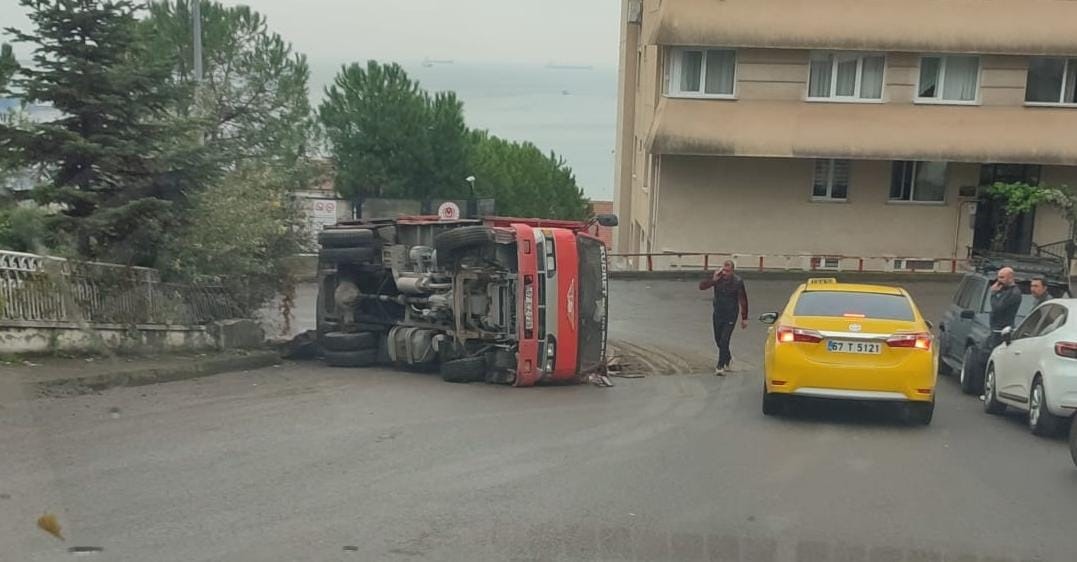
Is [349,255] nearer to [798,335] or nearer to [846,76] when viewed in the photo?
[798,335]

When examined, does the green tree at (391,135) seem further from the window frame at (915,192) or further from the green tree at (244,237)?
the green tree at (244,237)

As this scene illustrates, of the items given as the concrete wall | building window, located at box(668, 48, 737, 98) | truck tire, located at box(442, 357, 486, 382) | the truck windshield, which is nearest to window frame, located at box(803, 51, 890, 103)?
the concrete wall

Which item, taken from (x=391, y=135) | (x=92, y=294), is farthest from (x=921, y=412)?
(x=391, y=135)

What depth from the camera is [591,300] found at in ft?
47.1

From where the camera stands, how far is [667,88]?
31.4m

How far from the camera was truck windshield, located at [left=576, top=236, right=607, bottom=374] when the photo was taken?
562 inches

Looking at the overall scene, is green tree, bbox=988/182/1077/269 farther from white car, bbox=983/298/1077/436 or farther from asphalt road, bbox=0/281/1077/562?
asphalt road, bbox=0/281/1077/562

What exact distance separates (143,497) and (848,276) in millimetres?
25929

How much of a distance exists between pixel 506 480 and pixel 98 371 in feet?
18.8

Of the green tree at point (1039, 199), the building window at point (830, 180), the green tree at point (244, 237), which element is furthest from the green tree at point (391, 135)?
the green tree at point (244, 237)

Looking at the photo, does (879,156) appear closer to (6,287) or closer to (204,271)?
(204,271)

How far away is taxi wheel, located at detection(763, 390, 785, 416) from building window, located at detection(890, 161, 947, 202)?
22.6 m

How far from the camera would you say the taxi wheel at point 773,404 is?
468 inches

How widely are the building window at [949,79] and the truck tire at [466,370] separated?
71.2 ft
